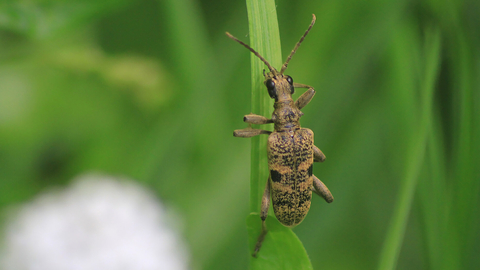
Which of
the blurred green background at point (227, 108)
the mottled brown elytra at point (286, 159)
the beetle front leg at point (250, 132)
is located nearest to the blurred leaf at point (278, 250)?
the mottled brown elytra at point (286, 159)

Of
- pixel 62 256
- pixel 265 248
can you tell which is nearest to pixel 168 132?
pixel 62 256

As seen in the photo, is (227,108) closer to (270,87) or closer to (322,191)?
(270,87)

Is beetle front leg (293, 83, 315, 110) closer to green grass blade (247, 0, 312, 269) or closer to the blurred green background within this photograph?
the blurred green background

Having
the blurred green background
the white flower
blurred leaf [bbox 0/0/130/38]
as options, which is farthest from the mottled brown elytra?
blurred leaf [bbox 0/0/130/38]

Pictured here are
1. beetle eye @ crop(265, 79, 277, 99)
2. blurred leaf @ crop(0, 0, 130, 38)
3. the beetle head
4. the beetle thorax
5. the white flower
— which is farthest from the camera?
blurred leaf @ crop(0, 0, 130, 38)

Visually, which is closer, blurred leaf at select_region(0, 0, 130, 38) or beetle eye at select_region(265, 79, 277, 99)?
beetle eye at select_region(265, 79, 277, 99)

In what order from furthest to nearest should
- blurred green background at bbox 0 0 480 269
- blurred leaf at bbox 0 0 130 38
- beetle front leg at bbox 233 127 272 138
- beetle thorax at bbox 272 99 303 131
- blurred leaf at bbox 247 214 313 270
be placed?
1. blurred green background at bbox 0 0 480 269
2. blurred leaf at bbox 0 0 130 38
3. beetle thorax at bbox 272 99 303 131
4. beetle front leg at bbox 233 127 272 138
5. blurred leaf at bbox 247 214 313 270

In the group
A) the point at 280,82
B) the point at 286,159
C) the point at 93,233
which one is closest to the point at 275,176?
the point at 286,159

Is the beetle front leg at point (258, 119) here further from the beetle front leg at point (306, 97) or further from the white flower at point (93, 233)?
the white flower at point (93, 233)
